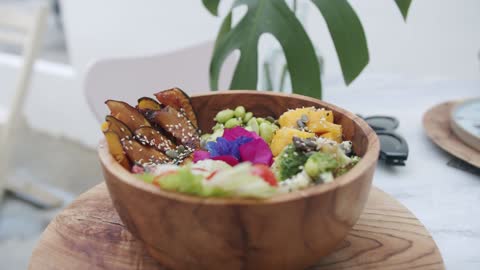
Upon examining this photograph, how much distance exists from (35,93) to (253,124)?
222cm

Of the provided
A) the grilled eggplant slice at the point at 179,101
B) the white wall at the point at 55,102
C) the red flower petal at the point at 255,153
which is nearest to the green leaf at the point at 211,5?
the grilled eggplant slice at the point at 179,101

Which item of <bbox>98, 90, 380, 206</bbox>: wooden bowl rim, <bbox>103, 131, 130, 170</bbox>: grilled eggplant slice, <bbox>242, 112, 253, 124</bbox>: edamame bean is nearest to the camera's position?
<bbox>98, 90, 380, 206</bbox>: wooden bowl rim

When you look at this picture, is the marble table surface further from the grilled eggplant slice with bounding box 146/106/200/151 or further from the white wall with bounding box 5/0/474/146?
the grilled eggplant slice with bounding box 146/106/200/151

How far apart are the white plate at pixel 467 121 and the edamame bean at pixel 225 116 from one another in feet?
1.26

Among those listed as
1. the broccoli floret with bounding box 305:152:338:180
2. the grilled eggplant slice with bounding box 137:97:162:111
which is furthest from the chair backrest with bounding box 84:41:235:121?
the broccoli floret with bounding box 305:152:338:180

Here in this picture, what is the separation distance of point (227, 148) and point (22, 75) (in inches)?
55.4

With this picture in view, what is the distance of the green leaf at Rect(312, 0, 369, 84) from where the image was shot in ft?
2.53

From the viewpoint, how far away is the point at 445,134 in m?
0.82

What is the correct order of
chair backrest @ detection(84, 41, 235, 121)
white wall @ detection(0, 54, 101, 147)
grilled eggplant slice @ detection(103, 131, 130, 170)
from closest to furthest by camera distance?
grilled eggplant slice @ detection(103, 131, 130, 170), chair backrest @ detection(84, 41, 235, 121), white wall @ detection(0, 54, 101, 147)

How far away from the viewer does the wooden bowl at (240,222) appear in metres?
0.41

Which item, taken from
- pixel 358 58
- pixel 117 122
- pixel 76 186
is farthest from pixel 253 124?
pixel 76 186

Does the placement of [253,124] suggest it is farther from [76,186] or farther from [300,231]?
[76,186]

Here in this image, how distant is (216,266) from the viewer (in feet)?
1.46

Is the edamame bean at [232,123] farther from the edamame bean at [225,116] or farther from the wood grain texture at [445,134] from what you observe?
the wood grain texture at [445,134]
